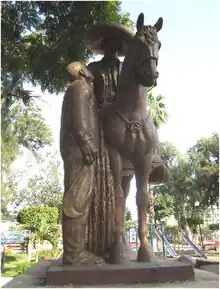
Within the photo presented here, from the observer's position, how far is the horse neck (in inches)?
137

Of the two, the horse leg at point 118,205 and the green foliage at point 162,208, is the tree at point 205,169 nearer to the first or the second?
the green foliage at point 162,208

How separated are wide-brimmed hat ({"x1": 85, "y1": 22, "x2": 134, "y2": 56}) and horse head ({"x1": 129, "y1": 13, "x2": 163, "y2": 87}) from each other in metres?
0.55

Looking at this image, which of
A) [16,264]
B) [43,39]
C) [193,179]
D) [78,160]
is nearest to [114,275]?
[78,160]

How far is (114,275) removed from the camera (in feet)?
9.37

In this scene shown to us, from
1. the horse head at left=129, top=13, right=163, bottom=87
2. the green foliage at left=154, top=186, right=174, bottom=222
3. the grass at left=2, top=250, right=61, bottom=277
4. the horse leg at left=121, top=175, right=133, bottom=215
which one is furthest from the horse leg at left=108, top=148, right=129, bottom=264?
the green foliage at left=154, top=186, right=174, bottom=222

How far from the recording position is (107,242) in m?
3.46

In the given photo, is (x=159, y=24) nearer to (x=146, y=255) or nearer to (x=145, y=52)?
(x=145, y=52)

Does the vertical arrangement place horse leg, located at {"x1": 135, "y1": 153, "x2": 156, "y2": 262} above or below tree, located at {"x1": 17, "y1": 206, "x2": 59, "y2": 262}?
above

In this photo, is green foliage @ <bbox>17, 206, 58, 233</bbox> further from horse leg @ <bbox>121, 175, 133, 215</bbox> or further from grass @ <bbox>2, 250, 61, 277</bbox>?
horse leg @ <bbox>121, 175, 133, 215</bbox>

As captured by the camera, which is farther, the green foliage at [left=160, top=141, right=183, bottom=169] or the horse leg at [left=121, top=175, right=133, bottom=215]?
the green foliage at [left=160, top=141, right=183, bottom=169]

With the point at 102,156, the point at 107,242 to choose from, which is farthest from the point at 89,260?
the point at 102,156

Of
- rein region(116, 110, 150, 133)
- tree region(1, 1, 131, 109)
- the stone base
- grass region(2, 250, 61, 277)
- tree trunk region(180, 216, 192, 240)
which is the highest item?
tree region(1, 1, 131, 109)

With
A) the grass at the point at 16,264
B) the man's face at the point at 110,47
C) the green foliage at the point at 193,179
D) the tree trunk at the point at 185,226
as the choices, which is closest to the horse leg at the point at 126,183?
the man's face at the point at 110,47

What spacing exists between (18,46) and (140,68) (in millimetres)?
3944
